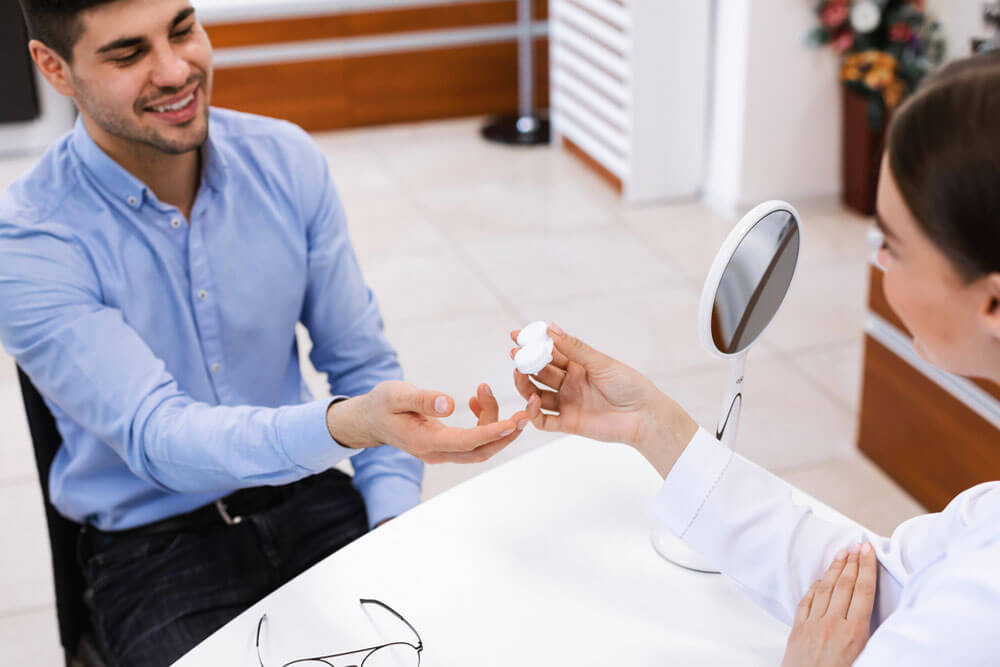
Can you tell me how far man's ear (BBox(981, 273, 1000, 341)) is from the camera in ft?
3.10

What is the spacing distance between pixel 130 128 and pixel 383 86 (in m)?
3.92

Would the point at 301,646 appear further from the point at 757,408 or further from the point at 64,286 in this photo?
the point at 757,408

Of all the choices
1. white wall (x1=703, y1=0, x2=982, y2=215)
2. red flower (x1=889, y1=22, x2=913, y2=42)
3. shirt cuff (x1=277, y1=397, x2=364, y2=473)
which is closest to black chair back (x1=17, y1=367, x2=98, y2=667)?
shirt cuff (x1=277, y1=397, x2=364, y2=473)

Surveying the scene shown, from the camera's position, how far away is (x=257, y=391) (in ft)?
5.92

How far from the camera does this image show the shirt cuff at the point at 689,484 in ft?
4.09

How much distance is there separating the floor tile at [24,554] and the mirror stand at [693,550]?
5.35ft

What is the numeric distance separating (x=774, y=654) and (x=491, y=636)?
307 millimetres

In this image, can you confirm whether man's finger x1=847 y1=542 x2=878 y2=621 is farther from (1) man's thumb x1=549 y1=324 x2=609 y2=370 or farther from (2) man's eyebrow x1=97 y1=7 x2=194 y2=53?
(2) man's eyebrow x1=97 y1=7 x2=194 y2=53

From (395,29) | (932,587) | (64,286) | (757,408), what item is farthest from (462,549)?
(395,29)

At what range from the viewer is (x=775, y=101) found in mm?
4160

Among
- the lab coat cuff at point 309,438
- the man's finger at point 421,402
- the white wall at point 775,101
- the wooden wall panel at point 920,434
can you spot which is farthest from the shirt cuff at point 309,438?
the white wall at point 775,101

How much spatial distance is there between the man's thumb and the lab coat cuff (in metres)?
0.32

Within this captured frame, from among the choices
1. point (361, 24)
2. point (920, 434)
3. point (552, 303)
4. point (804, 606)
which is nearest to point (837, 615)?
point (804, 606)

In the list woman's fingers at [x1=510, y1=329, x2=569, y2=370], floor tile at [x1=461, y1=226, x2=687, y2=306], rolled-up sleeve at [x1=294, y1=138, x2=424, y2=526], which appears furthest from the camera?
floor tile at [x1=461, y1=226, x2=687, y2=306]
